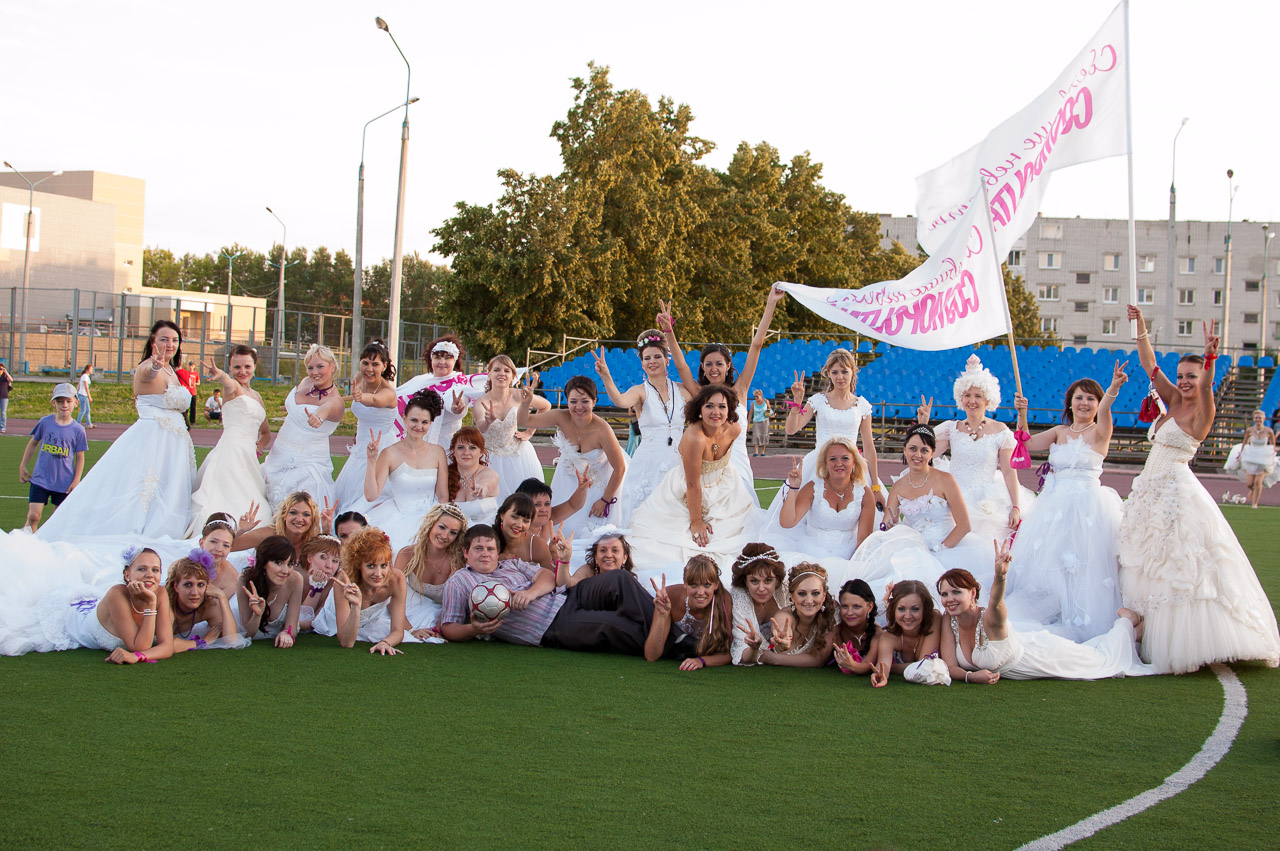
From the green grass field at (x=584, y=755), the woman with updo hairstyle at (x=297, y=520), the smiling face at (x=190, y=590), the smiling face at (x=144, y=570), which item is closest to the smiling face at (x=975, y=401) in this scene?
the green grass field at (x=584, y=755)

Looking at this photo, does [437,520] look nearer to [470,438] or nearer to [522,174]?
[470,438]

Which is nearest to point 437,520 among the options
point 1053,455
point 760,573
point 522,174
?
point 760,573

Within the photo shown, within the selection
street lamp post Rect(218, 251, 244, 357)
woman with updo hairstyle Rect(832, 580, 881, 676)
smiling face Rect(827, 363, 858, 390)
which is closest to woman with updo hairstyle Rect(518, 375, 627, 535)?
smiling face Rect(827, 363, 858, 390)

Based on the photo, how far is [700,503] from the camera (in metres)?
7.50

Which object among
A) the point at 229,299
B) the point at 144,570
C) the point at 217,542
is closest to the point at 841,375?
the point at 217,542

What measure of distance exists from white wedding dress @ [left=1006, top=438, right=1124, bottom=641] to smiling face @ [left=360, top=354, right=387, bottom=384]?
518 centimetres

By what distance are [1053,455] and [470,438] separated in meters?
4.25

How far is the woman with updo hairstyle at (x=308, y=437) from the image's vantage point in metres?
8.70

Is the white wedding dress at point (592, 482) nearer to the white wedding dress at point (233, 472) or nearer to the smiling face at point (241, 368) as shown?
the white wedding dress at point (233, 472)

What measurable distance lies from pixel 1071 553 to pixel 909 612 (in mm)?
1701

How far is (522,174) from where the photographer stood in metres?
30.5

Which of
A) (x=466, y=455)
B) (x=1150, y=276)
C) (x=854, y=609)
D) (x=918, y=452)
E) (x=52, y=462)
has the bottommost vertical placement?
(x=854, y=609)

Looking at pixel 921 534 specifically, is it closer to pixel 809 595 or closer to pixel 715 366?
pixel 809 595

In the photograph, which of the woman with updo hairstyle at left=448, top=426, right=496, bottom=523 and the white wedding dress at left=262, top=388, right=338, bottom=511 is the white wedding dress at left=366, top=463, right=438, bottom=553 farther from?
the white wedding dress at left=262, top=388, right=338, bottom=511
